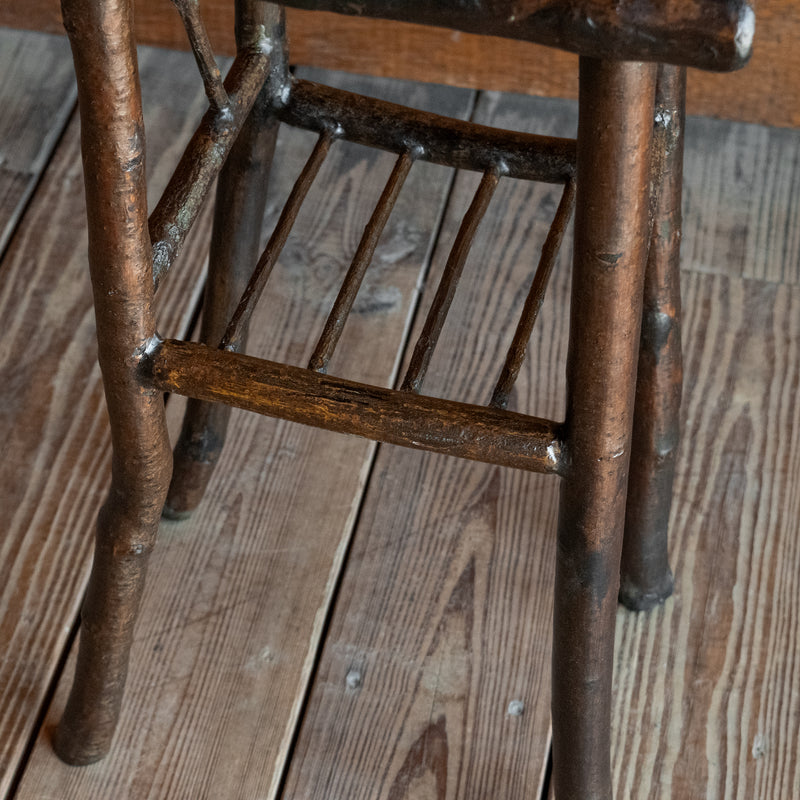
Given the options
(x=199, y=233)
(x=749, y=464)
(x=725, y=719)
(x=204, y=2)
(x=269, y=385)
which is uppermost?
(x=204, y=2)

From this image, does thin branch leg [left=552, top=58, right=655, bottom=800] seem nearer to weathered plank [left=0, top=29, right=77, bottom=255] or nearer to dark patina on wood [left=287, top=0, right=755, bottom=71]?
dark patina on wood [left=287, top=0, right=755, bottom=71]

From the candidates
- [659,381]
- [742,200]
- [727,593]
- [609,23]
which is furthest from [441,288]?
[742,200]

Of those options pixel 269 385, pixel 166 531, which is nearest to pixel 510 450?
pixel 269 385

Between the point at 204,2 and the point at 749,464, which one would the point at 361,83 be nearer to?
the point at 204,2

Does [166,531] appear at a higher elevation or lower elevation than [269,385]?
lower

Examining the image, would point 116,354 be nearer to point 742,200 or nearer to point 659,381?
point 659,381

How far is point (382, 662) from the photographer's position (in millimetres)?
984

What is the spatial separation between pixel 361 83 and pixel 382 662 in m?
0.79

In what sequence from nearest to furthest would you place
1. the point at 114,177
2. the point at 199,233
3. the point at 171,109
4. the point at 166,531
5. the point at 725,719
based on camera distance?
1. the point at 114,177
2. the point at 725,719
3. the point at 166,531
4. the point at 199,233
5. the point at 171,109

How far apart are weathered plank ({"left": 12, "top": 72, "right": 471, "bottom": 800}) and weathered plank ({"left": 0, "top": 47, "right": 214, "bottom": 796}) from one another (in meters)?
0.05

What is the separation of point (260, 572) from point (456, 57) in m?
0.74

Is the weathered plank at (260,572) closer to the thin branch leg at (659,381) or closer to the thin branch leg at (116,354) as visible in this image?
the thin branch leg at (116,354)

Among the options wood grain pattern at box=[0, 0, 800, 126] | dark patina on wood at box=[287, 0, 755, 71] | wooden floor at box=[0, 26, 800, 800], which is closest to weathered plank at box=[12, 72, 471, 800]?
wooden floor at box=[0, 26, 800, 800]

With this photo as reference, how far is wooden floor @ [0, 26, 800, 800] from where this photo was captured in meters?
0.94
